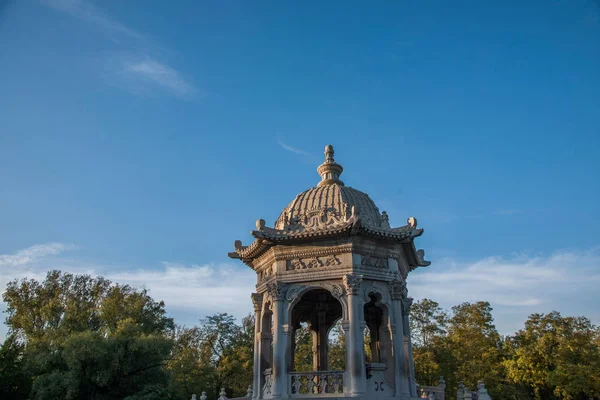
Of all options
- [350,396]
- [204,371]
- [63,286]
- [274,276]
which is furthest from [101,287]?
[350,396]

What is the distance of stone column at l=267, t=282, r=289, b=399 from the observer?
14836 millimetres

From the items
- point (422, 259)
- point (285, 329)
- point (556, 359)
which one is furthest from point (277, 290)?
point (556, 359)

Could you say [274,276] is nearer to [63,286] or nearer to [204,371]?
[204,371]

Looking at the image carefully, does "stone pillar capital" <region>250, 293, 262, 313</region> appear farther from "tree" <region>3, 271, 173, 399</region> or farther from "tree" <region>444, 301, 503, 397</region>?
"tree" <region>444, 301, 503, 397</region>

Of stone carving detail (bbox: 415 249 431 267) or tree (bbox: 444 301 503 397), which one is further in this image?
tree (bbox: 444 301 503 397)

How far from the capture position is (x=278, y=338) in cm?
1533

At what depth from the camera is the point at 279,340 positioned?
50.2 ft

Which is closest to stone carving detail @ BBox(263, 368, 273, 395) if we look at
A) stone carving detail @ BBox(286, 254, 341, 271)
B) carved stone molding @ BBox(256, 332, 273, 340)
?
carved stone molding @ BBox(256, 332, 273, 340)

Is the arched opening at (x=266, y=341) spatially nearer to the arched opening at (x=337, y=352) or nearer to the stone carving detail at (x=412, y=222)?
the stone carving detail at (x=412, y=222)

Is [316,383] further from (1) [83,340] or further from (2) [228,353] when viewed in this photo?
(2) [228,353]

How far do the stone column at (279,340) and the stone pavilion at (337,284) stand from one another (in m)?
0.03

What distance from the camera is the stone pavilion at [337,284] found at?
48.7 ft

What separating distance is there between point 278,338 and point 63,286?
107ft

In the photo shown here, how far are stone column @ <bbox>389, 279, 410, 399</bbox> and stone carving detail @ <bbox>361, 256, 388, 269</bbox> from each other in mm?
638
